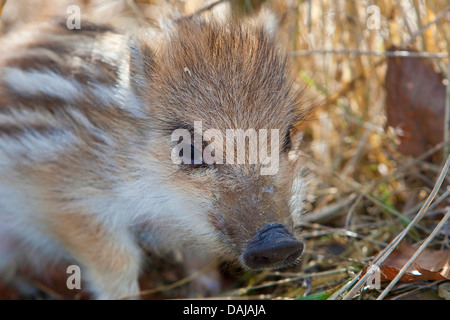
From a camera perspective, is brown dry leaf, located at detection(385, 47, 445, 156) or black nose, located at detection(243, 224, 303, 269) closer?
black nose, located at detection(243, 224, 303, 269)

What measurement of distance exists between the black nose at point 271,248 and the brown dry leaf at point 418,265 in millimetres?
326

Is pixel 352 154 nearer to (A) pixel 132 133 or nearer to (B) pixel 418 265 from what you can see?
(B) pixel 418 265

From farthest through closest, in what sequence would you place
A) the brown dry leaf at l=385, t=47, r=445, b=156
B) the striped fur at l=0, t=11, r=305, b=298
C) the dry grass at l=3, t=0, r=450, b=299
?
the brown dry leaf at l=385, t=47, r=445, b=156 → the dry grass at l=3, t=0, r=450, b=299 → the striped fur at l=0, t=11, r=305, b=298

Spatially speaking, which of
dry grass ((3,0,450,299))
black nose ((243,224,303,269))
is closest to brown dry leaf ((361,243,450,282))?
dry grass ((3,0,450,299))

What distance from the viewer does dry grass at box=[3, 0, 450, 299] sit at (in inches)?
89.4

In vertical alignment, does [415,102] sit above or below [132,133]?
above

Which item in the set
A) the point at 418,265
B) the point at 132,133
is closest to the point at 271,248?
the point at 418,265

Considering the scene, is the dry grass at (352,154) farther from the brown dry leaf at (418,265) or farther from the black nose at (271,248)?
the black nose at (271,248)

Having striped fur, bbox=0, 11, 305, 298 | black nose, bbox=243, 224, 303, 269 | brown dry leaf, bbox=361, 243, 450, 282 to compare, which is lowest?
Answer: brown dry leaf, bbox=361, 243, 450, 282

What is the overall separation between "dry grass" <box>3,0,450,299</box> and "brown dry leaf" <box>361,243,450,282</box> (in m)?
0.07

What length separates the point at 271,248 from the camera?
1.67 metres

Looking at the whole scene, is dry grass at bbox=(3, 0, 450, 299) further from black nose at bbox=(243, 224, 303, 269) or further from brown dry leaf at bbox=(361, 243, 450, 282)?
black nose at bbox=(243, 224, 303, 269)

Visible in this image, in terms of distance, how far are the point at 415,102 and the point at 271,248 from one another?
1284 mm

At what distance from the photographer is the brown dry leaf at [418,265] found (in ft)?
6.05
